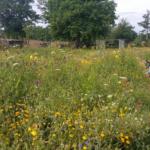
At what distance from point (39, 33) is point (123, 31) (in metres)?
14.5

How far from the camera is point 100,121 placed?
12.3ft

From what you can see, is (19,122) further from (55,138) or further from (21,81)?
(21,81)

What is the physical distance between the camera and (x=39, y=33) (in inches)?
1937

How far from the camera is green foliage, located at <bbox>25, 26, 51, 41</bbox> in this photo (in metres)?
45.2

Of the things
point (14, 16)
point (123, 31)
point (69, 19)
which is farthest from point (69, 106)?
point (123, 31)

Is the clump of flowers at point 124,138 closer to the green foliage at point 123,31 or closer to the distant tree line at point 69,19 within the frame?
the distant tree line at point 69,19

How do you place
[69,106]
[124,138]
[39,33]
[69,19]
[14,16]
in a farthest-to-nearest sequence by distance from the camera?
[39,33]
[14,16]
[69,19]
[69,106]
[124,138]

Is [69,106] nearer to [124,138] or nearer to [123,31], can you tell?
[124,138]

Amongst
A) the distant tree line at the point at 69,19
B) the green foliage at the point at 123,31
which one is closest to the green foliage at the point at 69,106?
the distant tree line at the point at 69,19

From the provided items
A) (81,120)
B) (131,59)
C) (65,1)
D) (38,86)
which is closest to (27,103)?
(38,86)

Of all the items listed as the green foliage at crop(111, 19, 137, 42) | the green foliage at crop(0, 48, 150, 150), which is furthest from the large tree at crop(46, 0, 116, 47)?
the green foliage at crop(0, 48, 150, 150)

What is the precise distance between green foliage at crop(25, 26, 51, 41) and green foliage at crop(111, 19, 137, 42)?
1246 cm

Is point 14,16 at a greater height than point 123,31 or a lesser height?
greater

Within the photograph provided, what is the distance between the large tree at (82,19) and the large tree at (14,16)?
5777 mm
